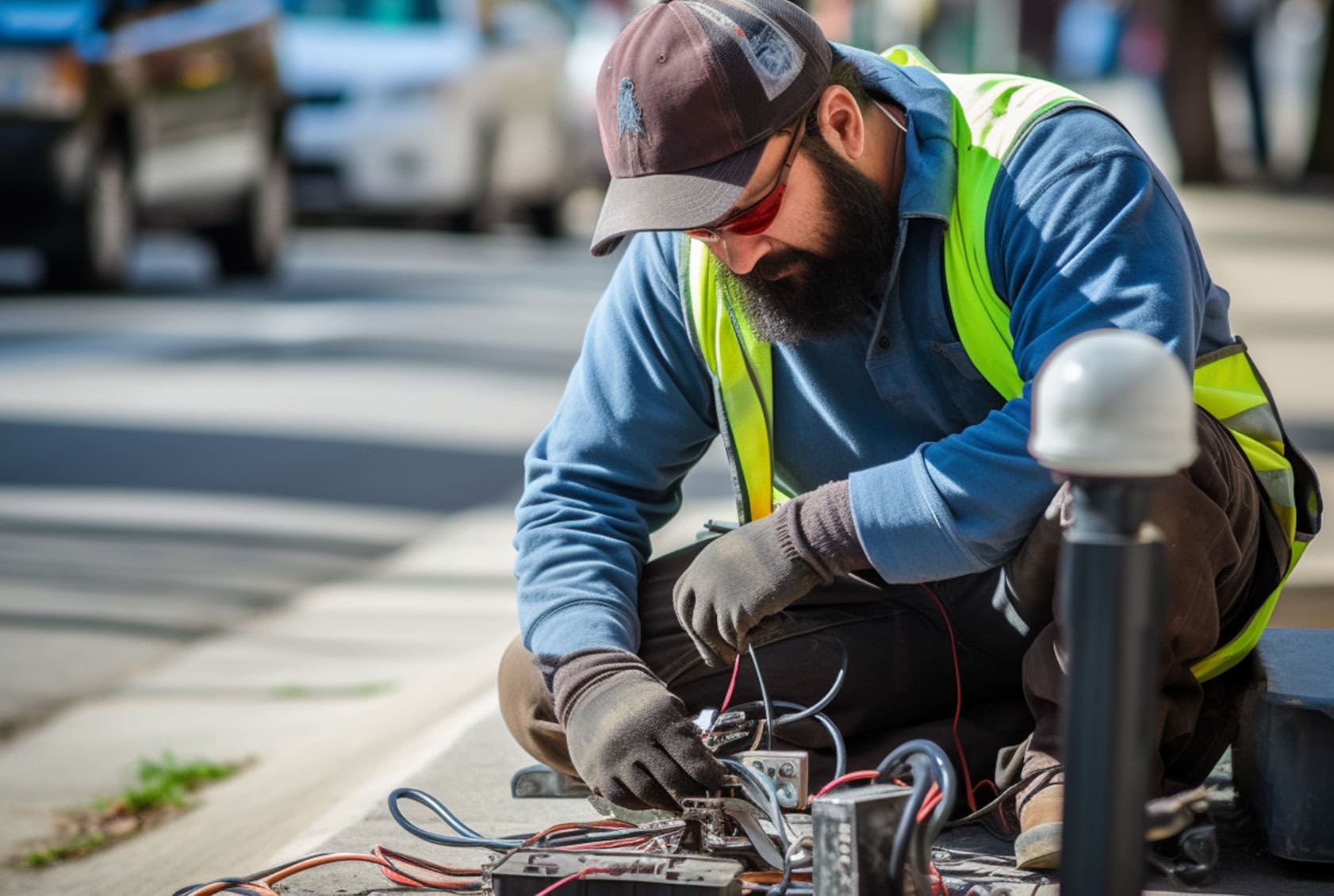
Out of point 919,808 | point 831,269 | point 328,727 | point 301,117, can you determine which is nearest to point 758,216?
point 831,269

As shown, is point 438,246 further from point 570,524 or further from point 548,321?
point 570,524

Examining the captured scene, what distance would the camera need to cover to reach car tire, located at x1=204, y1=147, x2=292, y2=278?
13195 mm

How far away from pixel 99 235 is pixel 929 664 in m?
9.34

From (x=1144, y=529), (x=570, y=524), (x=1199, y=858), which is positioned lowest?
(x=1199, y=858)

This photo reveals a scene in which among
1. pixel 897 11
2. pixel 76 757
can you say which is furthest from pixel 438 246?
pixel 897 11

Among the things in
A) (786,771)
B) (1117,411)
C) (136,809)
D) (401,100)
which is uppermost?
(1117,411)

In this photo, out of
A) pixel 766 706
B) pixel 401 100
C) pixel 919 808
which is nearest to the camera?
pixel 919 808

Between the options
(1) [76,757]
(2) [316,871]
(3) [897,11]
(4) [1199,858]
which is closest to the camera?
(4) [1199,858]

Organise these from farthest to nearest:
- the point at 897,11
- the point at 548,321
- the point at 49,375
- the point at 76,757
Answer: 1. the point at 897,11
2. the point at 548,321
3. the point at 49,375
4. the point at 76,757

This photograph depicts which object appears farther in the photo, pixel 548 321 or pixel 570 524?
pixel 548 321

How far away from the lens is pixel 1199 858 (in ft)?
7.93

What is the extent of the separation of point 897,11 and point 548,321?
22150mm

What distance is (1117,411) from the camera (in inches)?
69.9

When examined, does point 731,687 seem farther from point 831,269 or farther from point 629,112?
point 629,112
